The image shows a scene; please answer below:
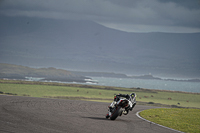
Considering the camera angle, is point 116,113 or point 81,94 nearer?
point 116,113

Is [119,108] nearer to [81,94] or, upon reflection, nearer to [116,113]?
[116,113]

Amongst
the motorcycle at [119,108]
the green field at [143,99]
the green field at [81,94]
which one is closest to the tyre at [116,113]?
the motorcycle at [119,108]

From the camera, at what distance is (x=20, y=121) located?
16.2 meters

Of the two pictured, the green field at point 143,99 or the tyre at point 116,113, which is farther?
the green field at point 143,99

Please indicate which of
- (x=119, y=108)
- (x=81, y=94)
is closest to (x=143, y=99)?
(x=81, y=94)

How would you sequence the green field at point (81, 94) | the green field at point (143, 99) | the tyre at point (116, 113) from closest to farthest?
1. the tyre at point (116, 113)
2. the green field at point (143, 99)
3. the green field at point (81, 94)

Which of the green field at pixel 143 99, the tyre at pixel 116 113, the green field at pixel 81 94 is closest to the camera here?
the tyre at pixel 116 113

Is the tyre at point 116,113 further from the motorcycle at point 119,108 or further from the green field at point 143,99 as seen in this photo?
the green field at point 143,99

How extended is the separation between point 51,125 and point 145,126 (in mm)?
5288

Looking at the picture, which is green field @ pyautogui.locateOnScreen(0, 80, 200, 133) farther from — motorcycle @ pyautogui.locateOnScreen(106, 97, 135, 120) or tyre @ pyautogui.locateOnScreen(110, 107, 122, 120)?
tyre @ pyautogui.locateOnScreen(110, 107, 122, 120)

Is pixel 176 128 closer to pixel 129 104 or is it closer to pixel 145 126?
pixel 145 126

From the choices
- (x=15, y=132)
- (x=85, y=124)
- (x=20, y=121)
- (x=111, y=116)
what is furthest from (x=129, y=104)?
(x=15, y=132)

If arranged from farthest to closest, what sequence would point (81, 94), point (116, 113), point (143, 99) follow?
point (143, 99)
point (81, 94)
point (116, 113)

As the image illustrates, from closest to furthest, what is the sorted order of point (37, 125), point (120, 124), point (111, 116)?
point (37, 125) → point (120, 124) → point (111, 116)
